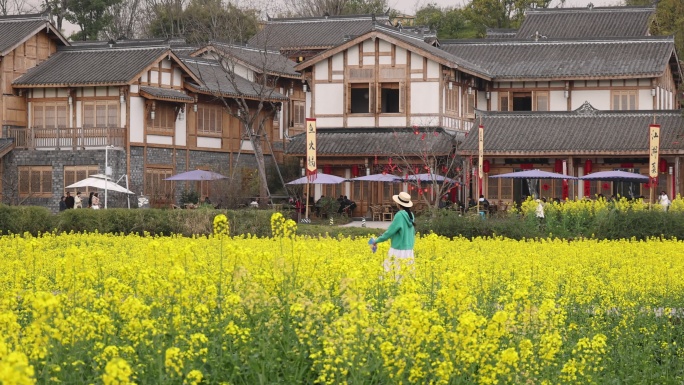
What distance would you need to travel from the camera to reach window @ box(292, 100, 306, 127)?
49.9 meters

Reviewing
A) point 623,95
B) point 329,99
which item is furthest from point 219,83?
point 623,95

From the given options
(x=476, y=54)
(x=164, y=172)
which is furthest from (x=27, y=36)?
(x=476, y=54)

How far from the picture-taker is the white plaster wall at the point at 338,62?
136ft

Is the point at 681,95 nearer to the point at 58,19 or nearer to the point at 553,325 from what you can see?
the point at 58,19

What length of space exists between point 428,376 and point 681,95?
39393 millimetres

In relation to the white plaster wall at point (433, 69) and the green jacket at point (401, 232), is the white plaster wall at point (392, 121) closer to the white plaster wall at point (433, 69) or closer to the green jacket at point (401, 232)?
the white plaster wall at point (433, 69)

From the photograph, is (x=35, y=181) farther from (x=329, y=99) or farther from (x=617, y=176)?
(x=617, y=176)

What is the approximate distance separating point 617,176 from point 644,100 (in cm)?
739

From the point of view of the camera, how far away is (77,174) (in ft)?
134

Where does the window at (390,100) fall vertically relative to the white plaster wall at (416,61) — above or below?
below

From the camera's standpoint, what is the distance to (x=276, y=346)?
9.32 metres

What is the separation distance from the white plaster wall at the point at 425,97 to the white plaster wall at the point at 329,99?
102 inches

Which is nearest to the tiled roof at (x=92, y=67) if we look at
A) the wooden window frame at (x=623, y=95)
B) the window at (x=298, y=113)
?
the window at (x=298, y=113)

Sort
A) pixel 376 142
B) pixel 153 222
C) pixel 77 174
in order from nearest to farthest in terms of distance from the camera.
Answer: pixel 153 222 < pixel 77 174 < pixel 376 142
